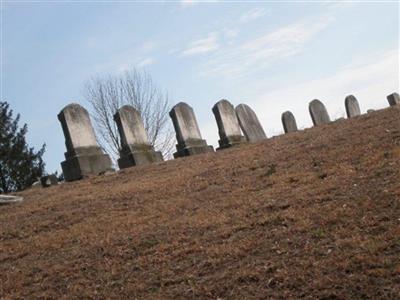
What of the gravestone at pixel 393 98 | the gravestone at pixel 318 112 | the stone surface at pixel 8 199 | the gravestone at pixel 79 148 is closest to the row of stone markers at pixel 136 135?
the gravestone at pixel 79 148

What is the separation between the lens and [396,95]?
27188 millimetres

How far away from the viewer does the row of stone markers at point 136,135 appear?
14.1 m

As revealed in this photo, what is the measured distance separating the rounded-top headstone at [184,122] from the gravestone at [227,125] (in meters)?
0.89

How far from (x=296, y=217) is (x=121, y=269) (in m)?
2.00

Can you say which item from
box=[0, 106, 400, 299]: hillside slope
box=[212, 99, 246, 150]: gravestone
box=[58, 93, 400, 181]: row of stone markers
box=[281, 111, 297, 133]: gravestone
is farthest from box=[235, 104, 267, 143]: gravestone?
box=[0, 106, 400, 299]: hillside slope

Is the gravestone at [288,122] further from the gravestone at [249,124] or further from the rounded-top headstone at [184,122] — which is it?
the rounded-top headstone at [184,122]

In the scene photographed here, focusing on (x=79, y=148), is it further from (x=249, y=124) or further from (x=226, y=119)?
(x=249, y=124)

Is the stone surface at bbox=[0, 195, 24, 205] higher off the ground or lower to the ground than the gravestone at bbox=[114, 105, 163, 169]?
lower

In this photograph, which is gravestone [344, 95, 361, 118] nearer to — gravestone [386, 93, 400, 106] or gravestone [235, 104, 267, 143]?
gravestone [386, 93, 400, 106]

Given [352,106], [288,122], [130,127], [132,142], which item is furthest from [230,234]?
[352,106]

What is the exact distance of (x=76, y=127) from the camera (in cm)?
1438

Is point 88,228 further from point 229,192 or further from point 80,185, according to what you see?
point 80,185

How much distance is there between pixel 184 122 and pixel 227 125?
70.6 inches

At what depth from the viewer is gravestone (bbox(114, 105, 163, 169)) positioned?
15.0 m
